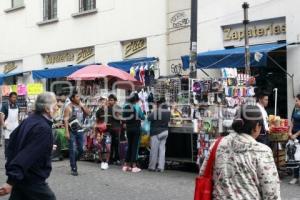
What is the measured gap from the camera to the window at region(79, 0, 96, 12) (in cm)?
2055

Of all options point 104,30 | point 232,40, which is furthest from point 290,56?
point 104,30

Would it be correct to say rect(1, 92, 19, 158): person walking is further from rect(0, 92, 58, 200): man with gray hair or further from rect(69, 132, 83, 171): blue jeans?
rect(0, 92, 58, 200): man with gray hair

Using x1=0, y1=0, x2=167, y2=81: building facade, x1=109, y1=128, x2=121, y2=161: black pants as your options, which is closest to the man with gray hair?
x1=109, y1=128, x2=121, y2=161: black pants

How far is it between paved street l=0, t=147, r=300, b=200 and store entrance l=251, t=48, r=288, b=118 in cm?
380

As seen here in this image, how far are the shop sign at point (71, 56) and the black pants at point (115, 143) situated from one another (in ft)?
25.0

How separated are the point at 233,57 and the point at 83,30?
27.0ft

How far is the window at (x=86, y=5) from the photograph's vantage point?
20545mm

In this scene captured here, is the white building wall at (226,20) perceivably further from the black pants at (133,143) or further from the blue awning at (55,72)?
the blue awning at (55,72)

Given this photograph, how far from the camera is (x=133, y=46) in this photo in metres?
18.9

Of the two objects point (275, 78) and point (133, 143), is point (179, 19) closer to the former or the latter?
point (275, 78)

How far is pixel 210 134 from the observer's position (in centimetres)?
1133

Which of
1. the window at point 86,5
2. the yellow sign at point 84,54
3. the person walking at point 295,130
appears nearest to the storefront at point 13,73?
the yellow sign at point 84,54

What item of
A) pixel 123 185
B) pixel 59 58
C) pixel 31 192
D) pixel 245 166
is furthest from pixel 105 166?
pixel 59 58

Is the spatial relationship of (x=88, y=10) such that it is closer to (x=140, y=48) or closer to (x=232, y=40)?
(x=140, y=48)
